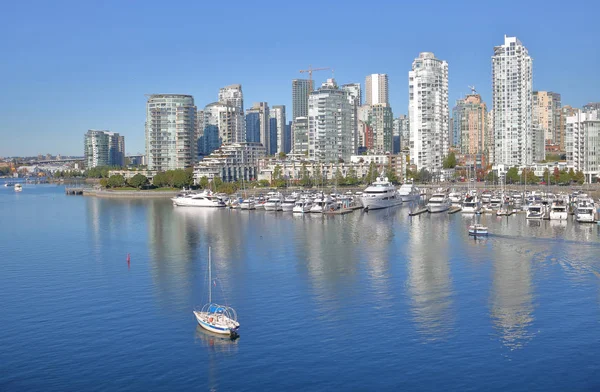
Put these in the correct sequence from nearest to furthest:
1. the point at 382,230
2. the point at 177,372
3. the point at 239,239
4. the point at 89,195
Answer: the point at 177,372 → the point at 239,239 → the point at 382,230 → the point at 89,195

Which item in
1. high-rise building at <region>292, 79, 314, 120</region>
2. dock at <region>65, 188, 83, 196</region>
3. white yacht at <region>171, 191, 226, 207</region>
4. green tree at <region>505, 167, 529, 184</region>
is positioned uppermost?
high-rise building at <region>292, 79, 314, 120</region>

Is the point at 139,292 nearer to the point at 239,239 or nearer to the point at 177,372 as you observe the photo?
the point at 177,372

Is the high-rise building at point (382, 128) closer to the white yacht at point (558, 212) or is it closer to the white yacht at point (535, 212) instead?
the white yacht at point (535, 212)

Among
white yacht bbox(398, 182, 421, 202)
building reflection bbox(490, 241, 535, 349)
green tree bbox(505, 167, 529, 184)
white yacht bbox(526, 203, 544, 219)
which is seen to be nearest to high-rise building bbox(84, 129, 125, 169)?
green tree bbox(505, 167, 529, 184)

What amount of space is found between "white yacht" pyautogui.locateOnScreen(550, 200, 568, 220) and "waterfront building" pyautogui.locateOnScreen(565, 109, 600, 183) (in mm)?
29045

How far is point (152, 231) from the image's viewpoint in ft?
112

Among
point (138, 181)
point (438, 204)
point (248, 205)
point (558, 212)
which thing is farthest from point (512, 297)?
point (138, 181)

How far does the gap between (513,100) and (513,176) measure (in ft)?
35.7

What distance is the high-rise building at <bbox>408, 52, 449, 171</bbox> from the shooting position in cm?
7575

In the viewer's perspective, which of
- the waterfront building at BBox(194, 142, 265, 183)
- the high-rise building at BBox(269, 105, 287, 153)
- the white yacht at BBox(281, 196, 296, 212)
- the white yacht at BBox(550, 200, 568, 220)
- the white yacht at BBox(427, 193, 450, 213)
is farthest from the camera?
the high-rise building at BBox(269, 105, 287, 153)

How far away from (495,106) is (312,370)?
67914 mm

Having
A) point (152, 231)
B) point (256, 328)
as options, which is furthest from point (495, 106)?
point (256, 328)

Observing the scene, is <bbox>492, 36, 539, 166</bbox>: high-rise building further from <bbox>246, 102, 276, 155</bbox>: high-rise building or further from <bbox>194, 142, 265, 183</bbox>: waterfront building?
<bbox>246, 102, 276, 155</bbox>: high-rise building

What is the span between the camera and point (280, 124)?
416 feet
